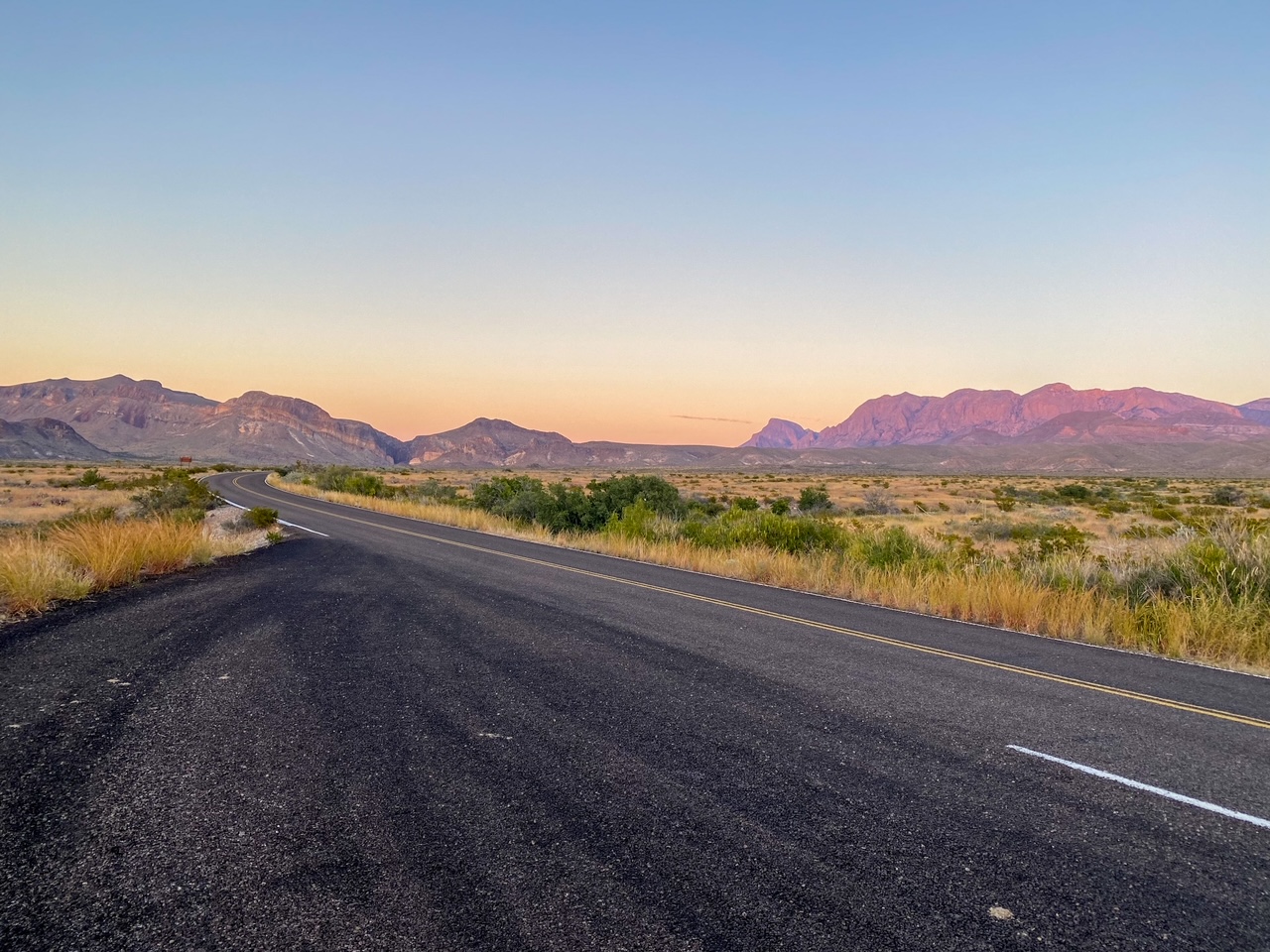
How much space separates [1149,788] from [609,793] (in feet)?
11.6

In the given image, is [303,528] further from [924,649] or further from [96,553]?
[924,649]

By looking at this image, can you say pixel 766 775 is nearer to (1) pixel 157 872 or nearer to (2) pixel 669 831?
(2) pixel 669 831

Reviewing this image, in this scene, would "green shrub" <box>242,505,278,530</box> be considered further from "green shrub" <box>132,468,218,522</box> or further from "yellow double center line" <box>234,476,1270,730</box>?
"yellow double center line" <box>234,476,1270,730</box>

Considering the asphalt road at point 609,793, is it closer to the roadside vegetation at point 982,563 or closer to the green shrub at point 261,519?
the roadside vegetation at point 982,563

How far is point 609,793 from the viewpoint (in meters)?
4.44

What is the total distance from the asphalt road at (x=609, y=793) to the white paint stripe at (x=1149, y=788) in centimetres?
5

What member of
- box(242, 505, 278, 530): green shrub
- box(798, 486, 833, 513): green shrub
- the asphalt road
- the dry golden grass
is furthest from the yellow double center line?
box(798, 486, 833, 513): green shrub

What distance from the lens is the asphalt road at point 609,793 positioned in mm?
3234

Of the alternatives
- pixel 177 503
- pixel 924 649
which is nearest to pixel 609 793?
pixel 924 649

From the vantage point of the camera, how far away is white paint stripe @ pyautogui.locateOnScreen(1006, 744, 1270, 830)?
439cm


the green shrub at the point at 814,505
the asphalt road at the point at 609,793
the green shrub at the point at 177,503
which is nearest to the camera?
the asphalt road at the point at 609,793

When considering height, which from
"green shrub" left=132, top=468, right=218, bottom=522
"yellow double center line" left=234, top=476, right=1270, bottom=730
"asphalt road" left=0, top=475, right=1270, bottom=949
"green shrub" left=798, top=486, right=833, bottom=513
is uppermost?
"green shrub" left=132, top=468, right=218, bottom=522

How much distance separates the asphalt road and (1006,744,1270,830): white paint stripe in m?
0.05

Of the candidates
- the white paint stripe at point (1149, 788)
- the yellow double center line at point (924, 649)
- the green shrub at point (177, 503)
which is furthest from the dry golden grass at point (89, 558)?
the white paint stripe at point (1149, 788)
